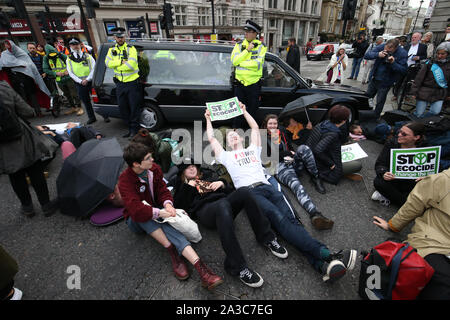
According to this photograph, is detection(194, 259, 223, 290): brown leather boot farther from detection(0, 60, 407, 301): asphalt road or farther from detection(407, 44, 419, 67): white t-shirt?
detection(407, 44, 419, 67): white t-shirt

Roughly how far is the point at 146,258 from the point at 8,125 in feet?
6.88

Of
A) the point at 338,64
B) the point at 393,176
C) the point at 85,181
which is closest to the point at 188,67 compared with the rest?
the point at 85,181

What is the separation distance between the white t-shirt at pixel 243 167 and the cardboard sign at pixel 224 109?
2.37 ft

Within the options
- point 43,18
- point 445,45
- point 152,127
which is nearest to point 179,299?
point 152,127

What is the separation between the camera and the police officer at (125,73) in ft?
14.7

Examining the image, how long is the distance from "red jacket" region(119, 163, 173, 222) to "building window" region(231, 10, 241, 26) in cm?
3650

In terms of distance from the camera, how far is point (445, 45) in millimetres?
4652

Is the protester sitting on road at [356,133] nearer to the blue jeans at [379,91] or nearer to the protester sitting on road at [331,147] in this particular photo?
the blue jeans at [379,91]

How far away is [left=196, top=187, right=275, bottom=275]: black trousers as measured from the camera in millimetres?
2037

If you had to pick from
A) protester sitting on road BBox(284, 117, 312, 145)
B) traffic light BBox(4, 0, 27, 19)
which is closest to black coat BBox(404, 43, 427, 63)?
protester sitting on road BBox(284, 117, 312, 145)

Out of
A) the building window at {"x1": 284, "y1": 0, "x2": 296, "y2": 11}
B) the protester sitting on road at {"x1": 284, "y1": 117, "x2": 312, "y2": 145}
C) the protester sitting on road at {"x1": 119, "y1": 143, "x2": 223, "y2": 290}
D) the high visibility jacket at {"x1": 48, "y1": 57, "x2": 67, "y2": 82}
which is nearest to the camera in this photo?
the protester sitting on road at {"x1": 119, "y1": 143, "x2": 223, "y2": 290}

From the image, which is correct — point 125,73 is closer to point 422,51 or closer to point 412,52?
point 412,52

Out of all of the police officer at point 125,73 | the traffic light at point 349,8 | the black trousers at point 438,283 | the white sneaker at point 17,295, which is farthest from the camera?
the traffic light at point 349,8

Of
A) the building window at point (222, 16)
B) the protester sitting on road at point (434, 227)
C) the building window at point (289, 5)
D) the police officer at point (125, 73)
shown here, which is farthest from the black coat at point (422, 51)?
the building window at point (289, 5)
